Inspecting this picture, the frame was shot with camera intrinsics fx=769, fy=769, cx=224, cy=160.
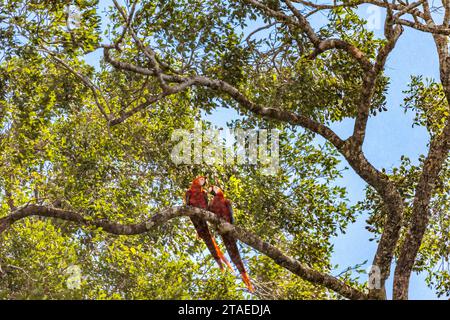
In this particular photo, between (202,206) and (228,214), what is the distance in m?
0.47

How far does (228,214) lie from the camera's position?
12.3 m

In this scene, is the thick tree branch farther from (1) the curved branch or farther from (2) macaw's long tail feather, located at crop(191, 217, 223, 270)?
(2) macaw's long tail feather, located at crop(191, 217, 223, 270)

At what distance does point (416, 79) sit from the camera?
1428cm

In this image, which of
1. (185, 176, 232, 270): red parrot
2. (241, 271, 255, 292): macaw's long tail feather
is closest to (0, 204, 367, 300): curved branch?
(241, 271, 255, 292): macaw's long tail feather

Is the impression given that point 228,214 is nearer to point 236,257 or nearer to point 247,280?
point 236,257

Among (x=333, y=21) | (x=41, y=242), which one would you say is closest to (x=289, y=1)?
(x=333, y=21)

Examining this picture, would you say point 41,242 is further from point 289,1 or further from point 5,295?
point 289,1

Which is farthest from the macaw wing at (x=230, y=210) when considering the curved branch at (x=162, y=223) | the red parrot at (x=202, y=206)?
the curved branch at (x=162, y=223)

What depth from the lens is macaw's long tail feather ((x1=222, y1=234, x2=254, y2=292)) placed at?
38.0 feet

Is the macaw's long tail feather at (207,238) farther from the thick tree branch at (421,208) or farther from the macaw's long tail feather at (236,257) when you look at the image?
the thick tree branch at (421,208)

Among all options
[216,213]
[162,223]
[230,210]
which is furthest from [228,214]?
[162,223]

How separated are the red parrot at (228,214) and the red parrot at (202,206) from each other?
0.51 ft
